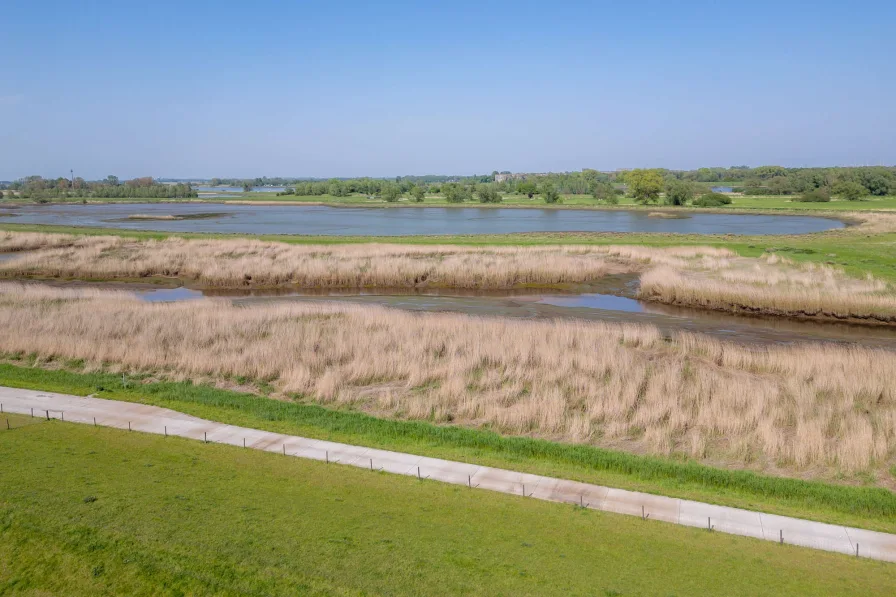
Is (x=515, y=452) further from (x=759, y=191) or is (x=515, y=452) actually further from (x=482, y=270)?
(x=759, y=191)

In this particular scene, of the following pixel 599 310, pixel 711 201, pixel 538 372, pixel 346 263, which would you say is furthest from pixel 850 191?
pixel 538 372

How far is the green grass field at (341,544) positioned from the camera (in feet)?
29.4

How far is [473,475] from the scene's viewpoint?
12.6m

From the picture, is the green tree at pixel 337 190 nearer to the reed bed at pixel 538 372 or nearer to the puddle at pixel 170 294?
the puddle at pixel 170 294

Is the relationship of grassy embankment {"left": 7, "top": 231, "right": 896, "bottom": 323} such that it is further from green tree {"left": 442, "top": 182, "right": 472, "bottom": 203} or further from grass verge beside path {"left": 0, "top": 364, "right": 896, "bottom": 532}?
green tree {"left": 442, "top": 182, "right": 472, "bottom": 203}

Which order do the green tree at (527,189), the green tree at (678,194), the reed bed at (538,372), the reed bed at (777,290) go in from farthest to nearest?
the green tree at (527,189)
the green tree at (678,194)
the reed bed at (777,290)
the reed bed at (538,372)

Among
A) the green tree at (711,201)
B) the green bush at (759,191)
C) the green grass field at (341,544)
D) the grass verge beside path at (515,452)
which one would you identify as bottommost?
the grass verge beside path at (515,452)

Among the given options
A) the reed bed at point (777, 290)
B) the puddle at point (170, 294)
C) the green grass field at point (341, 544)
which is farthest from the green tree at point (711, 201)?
the green grass field at point (341, 544)

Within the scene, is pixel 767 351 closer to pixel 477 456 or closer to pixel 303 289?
pixel 477 456

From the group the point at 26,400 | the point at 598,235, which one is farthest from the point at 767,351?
the point at 598,235

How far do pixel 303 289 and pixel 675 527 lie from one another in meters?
31.2

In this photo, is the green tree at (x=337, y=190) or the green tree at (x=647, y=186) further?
the green tree at (x=337, y=190)

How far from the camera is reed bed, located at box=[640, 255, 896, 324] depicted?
29234mm

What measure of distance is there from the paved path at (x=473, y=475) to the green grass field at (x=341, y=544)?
1.26ft
